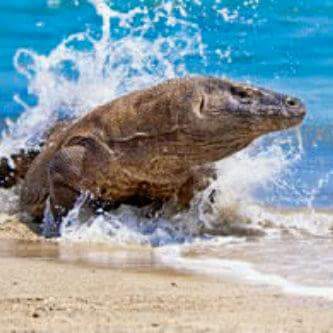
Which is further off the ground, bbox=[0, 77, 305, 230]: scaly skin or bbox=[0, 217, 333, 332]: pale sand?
bbox=[0, 77, 305, 230]: scaly skin

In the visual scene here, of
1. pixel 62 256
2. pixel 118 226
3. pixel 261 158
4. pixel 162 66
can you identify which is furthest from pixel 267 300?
pixel 162 66

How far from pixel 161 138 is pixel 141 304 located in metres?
3.28

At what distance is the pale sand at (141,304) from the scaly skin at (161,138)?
1.99 metres

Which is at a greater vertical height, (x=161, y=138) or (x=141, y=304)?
(x=161, y=138)

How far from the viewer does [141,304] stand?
4242 mm

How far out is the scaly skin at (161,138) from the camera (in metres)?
7.27

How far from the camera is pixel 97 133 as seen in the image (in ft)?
25.0

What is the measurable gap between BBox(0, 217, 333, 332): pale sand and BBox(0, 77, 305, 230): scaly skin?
1.99m

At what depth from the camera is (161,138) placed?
293 inches

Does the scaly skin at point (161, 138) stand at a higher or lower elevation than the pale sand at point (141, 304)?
higher

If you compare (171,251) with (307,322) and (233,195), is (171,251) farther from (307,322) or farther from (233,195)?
(307,322)

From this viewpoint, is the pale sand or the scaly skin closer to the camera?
the pale sand

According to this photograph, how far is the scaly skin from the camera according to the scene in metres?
7.27

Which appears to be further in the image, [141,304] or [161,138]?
[161,138]
